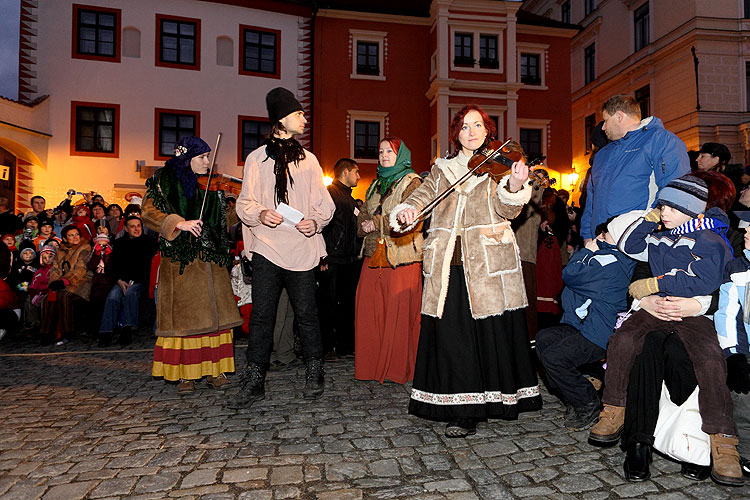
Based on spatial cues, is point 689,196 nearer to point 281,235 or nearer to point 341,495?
point 341,495

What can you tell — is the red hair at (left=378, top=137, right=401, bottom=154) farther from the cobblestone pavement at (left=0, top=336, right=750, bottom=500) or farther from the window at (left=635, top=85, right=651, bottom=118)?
the window at (left=635, top=85, right=651, bottom=118)

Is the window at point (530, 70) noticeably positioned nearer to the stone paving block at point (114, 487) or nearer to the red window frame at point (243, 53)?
the red window frame at point (243, 53)

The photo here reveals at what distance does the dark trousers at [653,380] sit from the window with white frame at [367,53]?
19773 mm

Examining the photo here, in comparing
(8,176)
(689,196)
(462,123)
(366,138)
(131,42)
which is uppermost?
(131,42)

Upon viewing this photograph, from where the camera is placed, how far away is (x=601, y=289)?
11.3 ft

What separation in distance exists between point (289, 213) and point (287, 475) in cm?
199

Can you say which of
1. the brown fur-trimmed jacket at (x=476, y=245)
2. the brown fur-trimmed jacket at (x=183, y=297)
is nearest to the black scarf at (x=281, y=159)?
the brown fur-trimmed jacket at (x=183, y=297)

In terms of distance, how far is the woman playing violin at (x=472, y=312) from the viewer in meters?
3.38

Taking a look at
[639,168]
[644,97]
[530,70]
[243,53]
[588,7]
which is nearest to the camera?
[639,168]

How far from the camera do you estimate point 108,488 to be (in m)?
2.67

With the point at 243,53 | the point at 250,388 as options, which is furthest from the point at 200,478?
the point at 243,53

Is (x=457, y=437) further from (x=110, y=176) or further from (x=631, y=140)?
→ (x=110, y=176)

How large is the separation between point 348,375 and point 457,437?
1962 mm

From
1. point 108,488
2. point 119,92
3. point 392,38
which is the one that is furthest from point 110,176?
point 108,488
